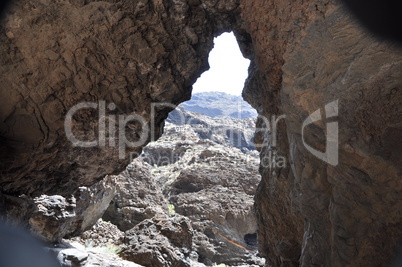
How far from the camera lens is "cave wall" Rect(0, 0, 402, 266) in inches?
134

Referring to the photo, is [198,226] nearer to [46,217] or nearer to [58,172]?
[46,217]

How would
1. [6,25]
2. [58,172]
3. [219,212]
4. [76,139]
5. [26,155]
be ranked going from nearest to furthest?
1. [6,25]
2. [26,155]
3. [76,139]
4. [58,172]
5. [219,212]

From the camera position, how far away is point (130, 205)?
13.0 meters

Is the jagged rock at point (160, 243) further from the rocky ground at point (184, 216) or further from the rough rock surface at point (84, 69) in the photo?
the rough rock surface at point (84, 69)

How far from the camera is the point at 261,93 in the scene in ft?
21.8

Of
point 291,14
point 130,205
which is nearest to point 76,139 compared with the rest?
point 291,14

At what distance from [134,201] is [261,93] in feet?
27.9

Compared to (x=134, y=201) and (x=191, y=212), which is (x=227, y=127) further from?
(x=134, y=201)

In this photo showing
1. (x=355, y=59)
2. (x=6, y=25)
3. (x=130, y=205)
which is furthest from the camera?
(x=130, y=205)

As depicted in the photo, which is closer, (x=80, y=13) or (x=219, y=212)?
(x=80, y=13)

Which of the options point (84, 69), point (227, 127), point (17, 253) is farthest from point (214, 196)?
point (227, 127)

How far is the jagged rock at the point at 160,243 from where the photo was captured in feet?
27.3

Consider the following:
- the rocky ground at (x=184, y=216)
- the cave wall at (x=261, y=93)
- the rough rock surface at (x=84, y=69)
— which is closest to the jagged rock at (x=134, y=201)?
the rocky ground at (x=184, y=216)

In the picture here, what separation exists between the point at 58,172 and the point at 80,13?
10.9ft
